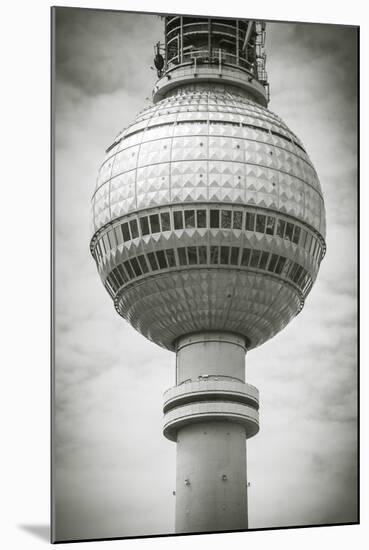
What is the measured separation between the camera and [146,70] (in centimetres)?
5253

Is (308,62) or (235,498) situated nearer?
(308,62)

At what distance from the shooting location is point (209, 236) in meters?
52.9

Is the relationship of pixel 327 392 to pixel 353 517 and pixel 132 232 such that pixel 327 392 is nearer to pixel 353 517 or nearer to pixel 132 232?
pixel 353 517

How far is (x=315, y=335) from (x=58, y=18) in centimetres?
1679

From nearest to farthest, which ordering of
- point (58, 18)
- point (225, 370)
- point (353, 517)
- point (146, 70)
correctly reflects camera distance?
point (58, 18)
point (353, 517)
point (146, 70)
point (225, 370)

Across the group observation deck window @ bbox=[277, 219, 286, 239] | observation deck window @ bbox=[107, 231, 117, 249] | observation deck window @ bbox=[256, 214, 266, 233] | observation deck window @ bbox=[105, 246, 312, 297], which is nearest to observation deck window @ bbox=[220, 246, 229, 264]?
observation deck window @ bbox=[105, 246, 312, 297]

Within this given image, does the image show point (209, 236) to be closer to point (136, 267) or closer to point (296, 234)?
point (136, 267)

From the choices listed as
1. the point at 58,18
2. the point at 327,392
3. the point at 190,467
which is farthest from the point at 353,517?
the point at 58,18

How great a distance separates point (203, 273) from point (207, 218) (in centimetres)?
285

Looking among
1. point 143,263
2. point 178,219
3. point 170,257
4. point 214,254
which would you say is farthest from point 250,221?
point 143,263

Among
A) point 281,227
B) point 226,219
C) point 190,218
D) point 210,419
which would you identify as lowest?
point 210,419

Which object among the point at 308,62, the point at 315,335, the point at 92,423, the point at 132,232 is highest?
the point at 308,62

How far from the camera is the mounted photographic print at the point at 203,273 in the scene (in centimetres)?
4453

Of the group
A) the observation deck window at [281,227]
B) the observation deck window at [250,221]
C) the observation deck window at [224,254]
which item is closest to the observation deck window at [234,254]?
the observation deck window at [224,254]
